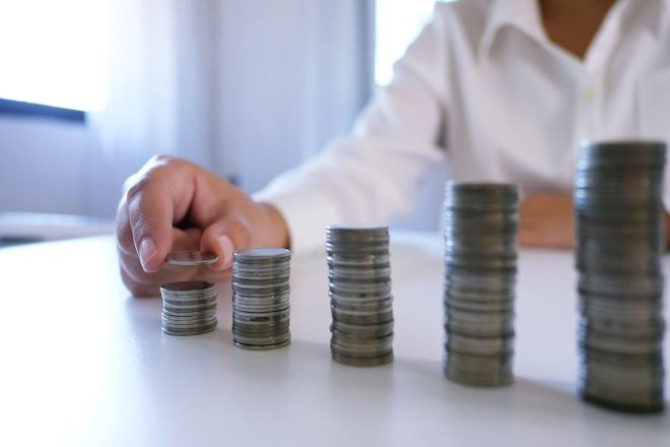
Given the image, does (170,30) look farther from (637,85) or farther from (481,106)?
(637,85)

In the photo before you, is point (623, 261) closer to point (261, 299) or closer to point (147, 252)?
point (261, 299)

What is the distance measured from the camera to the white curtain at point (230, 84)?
1.97 metres

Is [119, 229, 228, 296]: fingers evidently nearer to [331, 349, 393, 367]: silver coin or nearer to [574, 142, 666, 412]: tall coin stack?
[331, 349, 393, 367]: silver coin

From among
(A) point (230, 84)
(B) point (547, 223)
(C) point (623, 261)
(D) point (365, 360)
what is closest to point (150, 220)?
(D) point (365, 360)

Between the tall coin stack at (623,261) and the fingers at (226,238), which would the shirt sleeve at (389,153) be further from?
the tall coin stack at (623,261)

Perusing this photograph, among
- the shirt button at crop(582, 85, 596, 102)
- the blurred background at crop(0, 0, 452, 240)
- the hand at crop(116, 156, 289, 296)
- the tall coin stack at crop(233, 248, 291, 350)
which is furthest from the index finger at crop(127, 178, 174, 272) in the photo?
the blurred background at crop(0, 0, 452, 240)

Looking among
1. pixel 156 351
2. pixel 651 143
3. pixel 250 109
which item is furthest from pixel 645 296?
pixel 250 109

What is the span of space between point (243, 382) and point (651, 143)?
0.25 meters

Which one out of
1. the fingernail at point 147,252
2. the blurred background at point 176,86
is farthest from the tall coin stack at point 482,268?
the blurred background at point 176,86

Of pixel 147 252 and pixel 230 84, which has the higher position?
pixel 230 84

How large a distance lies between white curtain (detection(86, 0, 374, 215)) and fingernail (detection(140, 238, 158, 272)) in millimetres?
1613

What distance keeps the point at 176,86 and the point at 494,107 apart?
1276 millimetres

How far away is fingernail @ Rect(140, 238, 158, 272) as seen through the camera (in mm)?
457

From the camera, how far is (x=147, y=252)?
459 millimetres
